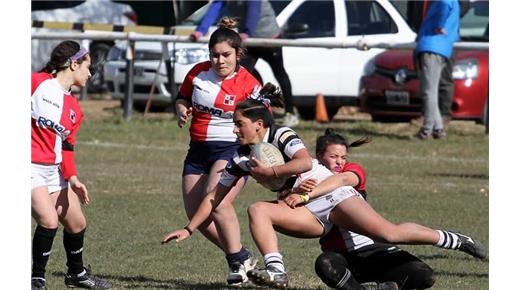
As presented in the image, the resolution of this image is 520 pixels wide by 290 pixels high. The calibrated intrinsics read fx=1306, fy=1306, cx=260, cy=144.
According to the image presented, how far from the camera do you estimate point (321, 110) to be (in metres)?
19.0

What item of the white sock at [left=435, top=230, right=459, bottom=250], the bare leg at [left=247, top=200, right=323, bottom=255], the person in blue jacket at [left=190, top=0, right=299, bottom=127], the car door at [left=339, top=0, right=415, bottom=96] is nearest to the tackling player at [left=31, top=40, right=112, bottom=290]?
the bare leg at [left=247, top=200, right=323, bottom=255]

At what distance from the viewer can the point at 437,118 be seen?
16.8 meters

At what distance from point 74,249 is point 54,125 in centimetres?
81

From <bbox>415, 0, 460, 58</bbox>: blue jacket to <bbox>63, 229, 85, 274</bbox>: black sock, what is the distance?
9.63 meters

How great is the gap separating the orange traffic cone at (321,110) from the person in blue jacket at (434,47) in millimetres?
2408

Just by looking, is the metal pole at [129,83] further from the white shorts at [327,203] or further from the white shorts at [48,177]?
the white shorts at [327,203]

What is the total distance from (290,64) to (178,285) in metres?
11.8

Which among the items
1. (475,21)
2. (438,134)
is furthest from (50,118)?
(475,21)

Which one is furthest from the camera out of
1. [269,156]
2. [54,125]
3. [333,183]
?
[54,125]

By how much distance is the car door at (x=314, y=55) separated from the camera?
62.6 feet

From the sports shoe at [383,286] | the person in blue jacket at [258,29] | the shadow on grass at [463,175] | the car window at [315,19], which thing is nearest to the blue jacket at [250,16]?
the person in blue jacket at [258,29]

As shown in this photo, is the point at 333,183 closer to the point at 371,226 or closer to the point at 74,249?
the point at 371,226
